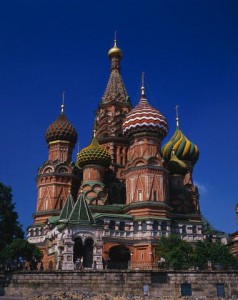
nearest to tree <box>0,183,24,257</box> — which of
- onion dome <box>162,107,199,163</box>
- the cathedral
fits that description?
the cathedral

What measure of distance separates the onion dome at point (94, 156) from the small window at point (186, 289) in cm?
2272

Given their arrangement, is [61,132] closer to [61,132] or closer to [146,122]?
[61,132]

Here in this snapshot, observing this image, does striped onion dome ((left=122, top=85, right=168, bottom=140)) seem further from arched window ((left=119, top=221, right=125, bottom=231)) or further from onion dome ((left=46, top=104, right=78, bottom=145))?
arched window ((left=119, top=221, right=125, bottom=231))

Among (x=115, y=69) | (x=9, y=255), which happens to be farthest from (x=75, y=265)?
(x=115, y=69)

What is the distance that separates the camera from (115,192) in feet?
168

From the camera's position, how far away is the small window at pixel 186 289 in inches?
1144

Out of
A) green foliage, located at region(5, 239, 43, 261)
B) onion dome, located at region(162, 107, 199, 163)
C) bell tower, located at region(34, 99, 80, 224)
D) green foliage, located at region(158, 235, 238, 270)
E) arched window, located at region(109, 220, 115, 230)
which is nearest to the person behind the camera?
green foliage, located at region(5, 239, 43, 261)

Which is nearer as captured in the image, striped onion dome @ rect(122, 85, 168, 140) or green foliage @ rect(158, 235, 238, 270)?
green foliage @ rect(158, 235, 238, 270)

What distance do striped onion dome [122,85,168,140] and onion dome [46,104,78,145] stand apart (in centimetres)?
757

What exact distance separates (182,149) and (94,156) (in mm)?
14097

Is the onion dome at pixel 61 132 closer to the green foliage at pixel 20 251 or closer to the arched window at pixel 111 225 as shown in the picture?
the arched window at pixel 111 225

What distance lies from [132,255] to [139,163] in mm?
10158

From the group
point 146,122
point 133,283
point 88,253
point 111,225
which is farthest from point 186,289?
point 146,122

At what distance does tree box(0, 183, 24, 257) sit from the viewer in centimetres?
3503
